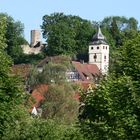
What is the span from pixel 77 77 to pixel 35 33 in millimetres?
40851

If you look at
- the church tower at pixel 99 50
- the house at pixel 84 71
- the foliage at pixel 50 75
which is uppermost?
the church tower at pixel 99 50

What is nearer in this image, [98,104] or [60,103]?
[98,104]

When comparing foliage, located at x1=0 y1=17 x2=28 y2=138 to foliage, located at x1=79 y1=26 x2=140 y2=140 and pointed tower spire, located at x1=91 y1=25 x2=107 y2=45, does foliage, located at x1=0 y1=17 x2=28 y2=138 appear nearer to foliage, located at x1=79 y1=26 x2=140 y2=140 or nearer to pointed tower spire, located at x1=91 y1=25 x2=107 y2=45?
foliage, located at x1=79 y1=26 x2=140 y2=140

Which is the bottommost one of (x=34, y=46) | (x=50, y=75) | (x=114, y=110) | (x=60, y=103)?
(x=114, y=110)

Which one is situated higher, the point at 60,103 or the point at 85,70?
the point at 85,70

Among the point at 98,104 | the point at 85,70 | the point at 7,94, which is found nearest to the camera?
the point at 98,104

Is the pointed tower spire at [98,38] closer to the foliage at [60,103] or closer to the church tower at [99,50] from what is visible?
the church tower at [99,50]

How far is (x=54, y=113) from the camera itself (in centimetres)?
7100

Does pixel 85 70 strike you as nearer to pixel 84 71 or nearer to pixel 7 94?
pixel 84 71

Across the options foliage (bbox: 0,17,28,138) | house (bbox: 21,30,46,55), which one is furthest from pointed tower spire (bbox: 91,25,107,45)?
foliage (bbox: 0,17,28,138)

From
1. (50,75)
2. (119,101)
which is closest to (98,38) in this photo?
(50,75)

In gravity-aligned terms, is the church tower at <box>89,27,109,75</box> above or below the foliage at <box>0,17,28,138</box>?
above

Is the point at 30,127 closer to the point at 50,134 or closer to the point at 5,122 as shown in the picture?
the point at 50,134

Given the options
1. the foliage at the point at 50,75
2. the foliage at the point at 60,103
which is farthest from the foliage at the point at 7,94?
the foliage at the point at 50,75
